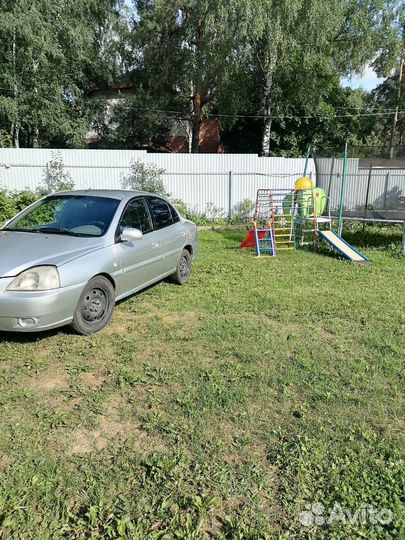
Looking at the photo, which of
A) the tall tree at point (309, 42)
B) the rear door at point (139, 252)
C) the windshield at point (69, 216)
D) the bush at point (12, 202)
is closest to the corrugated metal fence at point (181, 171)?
the bush at point (12, 202)

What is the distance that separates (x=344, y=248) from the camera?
9.27 m

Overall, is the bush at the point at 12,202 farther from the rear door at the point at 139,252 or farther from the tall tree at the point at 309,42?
the tall tree at the point at 309,42

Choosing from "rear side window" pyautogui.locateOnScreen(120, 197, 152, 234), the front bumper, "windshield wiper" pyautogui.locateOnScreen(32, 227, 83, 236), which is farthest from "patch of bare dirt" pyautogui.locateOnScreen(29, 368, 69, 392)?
"rear side window" pyautogui.locateOnScreen(120, 197, 152, 234)

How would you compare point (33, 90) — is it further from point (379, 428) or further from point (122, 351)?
point (379, 428)

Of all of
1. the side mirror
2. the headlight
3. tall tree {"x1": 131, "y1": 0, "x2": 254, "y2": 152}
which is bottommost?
the headlight

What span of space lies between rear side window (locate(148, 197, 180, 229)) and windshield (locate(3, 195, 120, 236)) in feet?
2.58

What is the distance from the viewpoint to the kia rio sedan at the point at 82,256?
3988 millimetres

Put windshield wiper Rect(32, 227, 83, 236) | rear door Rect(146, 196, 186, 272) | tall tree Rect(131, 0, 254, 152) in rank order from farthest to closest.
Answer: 1. tall tree Rect(131, 0, 254, 152)
2. rear door Rect(146, 196, 186, 272)
3. windshield wiper Rect(32, 227, 83, 236)

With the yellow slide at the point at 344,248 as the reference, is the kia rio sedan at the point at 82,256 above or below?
above

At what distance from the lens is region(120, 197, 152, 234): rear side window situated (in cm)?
534

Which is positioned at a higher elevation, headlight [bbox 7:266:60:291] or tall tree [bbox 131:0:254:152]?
tall tree [bbox 131:0:254:152]

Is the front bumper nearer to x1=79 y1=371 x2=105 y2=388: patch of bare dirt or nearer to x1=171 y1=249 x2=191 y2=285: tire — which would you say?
x1=79 y1=371 x2=105 y2=388: patch of bare dirt

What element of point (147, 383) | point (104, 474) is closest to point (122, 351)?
point (147, 383)

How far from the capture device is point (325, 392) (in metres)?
3.48
